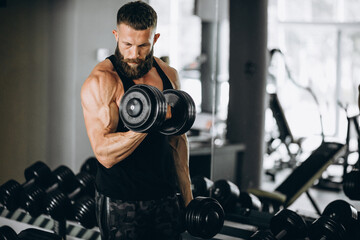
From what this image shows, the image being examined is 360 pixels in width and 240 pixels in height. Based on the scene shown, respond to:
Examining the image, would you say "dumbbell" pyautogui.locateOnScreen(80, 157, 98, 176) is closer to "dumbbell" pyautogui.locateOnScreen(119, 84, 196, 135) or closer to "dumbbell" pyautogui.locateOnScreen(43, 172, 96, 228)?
"dumbbell" pyautogui.locateOnScreen(43, 172, 96, 228)

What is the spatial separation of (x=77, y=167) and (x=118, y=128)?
1.39m

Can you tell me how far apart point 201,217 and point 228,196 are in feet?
3.46

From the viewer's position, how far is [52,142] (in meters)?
2.22

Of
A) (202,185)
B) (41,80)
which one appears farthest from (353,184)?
(41,80)

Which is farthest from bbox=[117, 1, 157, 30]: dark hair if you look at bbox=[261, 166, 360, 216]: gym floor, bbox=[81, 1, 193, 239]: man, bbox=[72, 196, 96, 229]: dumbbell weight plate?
bbox=[261, 166, 360, 216]: gym floor

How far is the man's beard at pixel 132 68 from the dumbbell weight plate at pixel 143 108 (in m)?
0.16

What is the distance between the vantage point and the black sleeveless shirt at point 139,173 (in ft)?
4.03

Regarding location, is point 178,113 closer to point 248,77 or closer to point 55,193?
point 55,193

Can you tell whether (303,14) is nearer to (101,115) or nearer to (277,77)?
(277,77)

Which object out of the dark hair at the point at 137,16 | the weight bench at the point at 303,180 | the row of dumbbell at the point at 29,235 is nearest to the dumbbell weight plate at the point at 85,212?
the row of dumbbell at the point at 29,235

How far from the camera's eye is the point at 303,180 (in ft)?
9.94

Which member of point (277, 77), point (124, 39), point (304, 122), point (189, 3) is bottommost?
point (304, 122)

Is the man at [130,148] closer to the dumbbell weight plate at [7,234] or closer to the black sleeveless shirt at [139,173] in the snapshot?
the black sleeveless shirt at [139,173]

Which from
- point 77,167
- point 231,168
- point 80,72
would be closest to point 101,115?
point 80,72
